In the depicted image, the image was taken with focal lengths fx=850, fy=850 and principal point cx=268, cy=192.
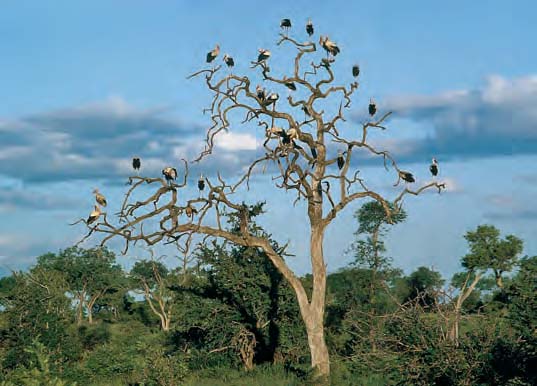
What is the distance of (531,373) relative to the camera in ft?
43.4

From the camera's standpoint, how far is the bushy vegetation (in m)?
14.3

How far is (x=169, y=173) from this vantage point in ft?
79.4

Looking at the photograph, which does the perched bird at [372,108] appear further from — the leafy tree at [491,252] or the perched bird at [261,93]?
the leafy tree at [491,252]

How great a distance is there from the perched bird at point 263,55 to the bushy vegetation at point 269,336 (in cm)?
613

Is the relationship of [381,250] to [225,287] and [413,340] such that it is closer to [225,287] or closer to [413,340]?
[225,287]

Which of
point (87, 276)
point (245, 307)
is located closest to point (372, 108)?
point (245, 307)

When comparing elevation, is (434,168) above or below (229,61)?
below

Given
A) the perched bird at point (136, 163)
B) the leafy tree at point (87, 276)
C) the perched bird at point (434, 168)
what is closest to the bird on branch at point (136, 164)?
the perched bird at point (136, 163)

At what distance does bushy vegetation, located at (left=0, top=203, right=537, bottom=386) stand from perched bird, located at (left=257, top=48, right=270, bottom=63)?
6.13 m

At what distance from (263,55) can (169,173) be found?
510cm

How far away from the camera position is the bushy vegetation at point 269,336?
47.0ft

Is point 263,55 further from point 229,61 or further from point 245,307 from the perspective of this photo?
point 245,307

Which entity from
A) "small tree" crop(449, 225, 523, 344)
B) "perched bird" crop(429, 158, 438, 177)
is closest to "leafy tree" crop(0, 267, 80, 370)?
"perched bird" crop(429, 158, 438, 177)

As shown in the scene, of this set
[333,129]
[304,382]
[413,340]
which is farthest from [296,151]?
[413,340]
